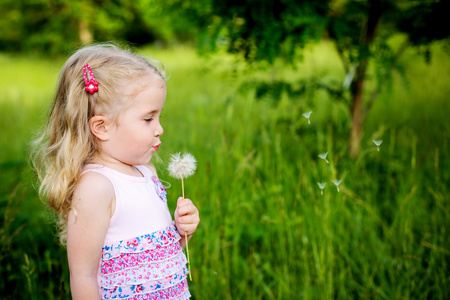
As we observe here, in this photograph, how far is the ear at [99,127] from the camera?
4.51 feet

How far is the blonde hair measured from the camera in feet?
4.48

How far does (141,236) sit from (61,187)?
1.03 ft

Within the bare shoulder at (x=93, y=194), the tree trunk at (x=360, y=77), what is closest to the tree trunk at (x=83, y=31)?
the tree trunk at (x=360, y=77)

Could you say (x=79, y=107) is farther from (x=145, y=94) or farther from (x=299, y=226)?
(x=299, y=226)

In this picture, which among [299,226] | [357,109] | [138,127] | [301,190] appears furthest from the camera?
[357,109]

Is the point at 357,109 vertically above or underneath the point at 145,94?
underneath

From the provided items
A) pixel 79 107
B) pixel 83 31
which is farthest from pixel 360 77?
pixel 83 31

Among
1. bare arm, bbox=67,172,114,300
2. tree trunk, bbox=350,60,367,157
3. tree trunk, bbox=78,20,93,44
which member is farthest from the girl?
tree trunk, bbox=78,20,93,44

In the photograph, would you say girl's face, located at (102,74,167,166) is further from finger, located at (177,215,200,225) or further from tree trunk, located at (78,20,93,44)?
tree trunk, located at (78,20,93,44)

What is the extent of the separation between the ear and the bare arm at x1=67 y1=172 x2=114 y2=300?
18cm

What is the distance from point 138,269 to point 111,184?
30cm

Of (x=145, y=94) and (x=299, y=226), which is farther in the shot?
(x=299, y=226)

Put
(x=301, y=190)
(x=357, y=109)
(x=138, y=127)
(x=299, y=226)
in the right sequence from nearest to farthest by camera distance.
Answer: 1. (x=138, y=127)
2. (x=299, y=226)
3. (x=301, y=190)
4. (x=357, y=109)

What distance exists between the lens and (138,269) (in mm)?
1354
